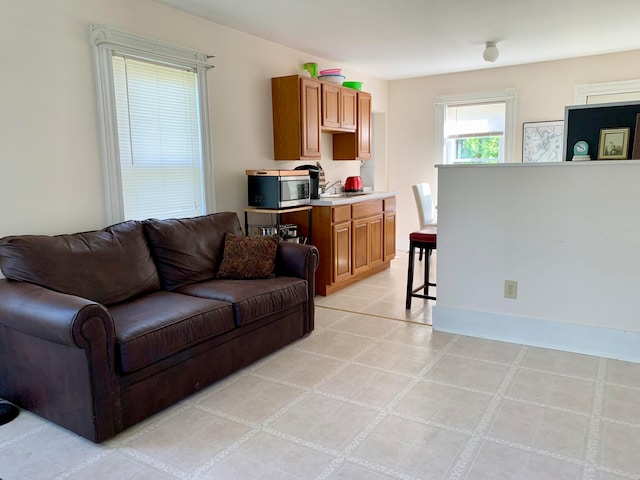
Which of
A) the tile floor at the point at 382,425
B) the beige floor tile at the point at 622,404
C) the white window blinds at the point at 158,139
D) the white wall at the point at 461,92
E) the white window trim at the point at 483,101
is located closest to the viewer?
the tile floor at the point at 382,425

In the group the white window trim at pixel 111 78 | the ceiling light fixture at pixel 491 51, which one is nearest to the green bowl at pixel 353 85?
the ceiling light fixture at pixel 491 51

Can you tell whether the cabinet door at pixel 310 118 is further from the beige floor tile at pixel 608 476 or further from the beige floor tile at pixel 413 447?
the beige floor tile at pixel 608 476

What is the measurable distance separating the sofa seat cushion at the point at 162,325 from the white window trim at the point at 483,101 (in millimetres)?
4614

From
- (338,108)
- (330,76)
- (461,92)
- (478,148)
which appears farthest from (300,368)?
(461,92)

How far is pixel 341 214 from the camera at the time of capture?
→ 456 centimetres

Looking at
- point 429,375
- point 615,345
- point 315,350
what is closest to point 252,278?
point 315,350

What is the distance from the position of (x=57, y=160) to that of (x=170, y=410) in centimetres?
169

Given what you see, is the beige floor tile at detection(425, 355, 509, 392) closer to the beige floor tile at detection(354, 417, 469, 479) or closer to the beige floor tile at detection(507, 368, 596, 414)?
the beige floor tile at detection(507, 368, 596, 414)

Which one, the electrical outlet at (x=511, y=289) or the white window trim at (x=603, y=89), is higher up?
the white window trim at (x=603, y=89)

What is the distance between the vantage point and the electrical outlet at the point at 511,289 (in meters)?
3.29

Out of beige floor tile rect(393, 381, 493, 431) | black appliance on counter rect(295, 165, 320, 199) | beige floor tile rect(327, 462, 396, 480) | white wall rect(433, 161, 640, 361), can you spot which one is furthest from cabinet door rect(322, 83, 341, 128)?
beige floor tile rect(327, 462, 396, 480)

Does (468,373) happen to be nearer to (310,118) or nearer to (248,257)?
(248,257)

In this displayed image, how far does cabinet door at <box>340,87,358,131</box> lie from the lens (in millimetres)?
5129

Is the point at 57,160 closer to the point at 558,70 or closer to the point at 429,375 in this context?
the point at 429,375
